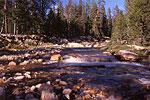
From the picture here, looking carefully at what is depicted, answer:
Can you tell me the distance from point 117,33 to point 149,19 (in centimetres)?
692

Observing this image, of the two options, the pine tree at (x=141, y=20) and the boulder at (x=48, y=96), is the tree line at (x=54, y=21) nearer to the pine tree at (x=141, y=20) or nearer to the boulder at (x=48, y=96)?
the pine tree at (x=141, y=20)

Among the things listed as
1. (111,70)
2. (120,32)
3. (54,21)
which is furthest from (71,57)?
(54,21)

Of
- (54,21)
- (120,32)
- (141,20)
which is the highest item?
(54,21)

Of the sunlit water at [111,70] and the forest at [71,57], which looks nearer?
the forest at [71,57]

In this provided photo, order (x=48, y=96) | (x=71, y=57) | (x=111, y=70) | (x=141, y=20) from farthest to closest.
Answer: (x=141, y=20) < (x=71, y=57) < (x=111, y=70) < (x=48, y=96)

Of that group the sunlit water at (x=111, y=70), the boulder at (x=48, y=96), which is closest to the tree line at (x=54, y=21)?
the sunlit water at (x=111, y=70)

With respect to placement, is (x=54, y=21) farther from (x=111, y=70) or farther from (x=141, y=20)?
(x=111, y=70)

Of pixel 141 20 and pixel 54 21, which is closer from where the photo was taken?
pixel 141 20

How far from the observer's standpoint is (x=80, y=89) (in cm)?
422

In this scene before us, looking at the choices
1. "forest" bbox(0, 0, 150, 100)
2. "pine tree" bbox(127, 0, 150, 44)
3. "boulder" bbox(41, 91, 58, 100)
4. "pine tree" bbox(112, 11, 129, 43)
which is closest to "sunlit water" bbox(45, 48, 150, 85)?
"forest" bbox(0, 0, 150, 100)

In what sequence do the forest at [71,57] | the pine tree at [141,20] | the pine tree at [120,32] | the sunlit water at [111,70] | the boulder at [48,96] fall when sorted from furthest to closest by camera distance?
1. the pine tree at [120,32]
2. the pine tree at [141,20]
3. the sunlit water at [111,70]
4. the forest at [71,57]
5. the boulder at [48,96]

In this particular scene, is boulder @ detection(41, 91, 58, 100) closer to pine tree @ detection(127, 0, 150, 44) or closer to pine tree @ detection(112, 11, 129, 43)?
pine tree @ detection(127, 0, 150, 44)

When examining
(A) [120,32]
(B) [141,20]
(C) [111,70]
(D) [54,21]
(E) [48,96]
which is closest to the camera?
(E) [48,96]

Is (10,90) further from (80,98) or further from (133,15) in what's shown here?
(133,15)
